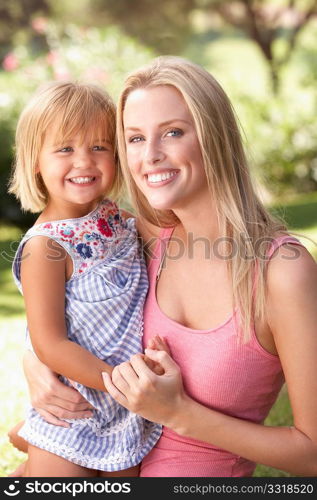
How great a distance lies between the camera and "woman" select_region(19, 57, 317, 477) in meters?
2.25

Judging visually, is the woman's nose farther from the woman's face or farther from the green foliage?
the green foliage

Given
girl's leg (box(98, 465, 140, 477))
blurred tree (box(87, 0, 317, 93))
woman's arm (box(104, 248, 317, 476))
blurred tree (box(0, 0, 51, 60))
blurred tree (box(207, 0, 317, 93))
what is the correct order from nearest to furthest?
woman's arm (box(104, 248, 317, 476))
girl's leg (box(98, 465, 140, 477))
blurred tree (box(207, 0, 317, 93))
blurred tree (box(87, 0, 317, 93))
blurred tree (box(0, 0, 51, 60))

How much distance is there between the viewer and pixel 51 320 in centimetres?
248

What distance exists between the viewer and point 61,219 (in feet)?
8.95

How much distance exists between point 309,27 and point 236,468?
27471mm

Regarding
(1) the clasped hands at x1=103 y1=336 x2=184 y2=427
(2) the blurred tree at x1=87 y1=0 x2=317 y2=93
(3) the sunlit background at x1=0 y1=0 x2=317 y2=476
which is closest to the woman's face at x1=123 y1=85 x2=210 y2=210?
(3) the sunlit background at x1=0 y1=0 x2=317 y2=476

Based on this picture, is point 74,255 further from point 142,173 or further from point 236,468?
point 236,468

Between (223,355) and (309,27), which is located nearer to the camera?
(223,355)

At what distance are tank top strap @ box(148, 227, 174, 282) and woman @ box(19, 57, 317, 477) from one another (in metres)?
0.13

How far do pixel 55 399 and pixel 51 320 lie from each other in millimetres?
274

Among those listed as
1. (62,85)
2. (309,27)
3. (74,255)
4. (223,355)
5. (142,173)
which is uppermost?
(309,27)

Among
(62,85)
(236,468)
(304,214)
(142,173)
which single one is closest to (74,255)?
(142,173)

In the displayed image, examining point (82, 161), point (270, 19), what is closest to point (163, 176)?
point (82, 161)

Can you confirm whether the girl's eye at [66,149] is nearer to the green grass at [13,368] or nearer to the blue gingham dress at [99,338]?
the blue gingham dress at [99,338]
